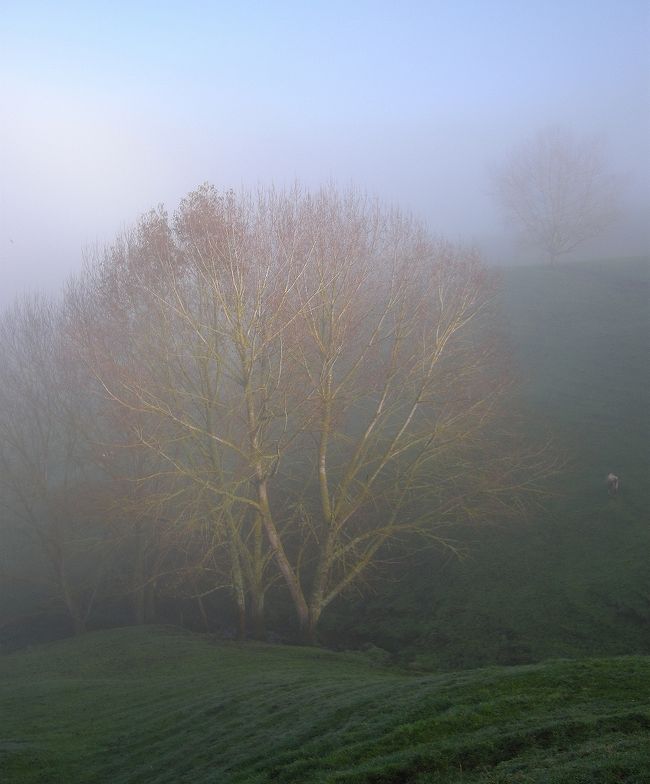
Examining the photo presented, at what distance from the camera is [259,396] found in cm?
2627

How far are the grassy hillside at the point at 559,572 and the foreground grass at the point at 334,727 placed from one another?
565 centimetres

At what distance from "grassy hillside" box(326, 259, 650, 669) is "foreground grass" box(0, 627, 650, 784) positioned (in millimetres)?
5652

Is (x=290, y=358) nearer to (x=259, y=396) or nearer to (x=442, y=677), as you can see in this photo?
(x=259, y=396)

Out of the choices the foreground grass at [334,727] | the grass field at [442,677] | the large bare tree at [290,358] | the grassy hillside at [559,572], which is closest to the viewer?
the foreground grass at [334,727]

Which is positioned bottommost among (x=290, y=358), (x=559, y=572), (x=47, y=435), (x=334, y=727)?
(x=559, y=572)

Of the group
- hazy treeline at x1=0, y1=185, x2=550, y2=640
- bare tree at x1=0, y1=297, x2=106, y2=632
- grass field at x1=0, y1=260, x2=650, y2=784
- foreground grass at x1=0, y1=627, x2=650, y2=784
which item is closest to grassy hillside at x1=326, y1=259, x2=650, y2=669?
grass field at x1=0, y1=260, x2=650, y2=784

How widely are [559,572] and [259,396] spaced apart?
12495 millimetres

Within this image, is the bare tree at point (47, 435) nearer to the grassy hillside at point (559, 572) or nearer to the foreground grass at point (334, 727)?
the grassy hillside at point (559, 572)

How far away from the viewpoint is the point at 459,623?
77.4ft

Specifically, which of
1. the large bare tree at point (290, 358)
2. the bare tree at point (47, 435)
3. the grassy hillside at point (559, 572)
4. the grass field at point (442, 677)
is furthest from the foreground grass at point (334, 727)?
the bare tree at point (47, 435)

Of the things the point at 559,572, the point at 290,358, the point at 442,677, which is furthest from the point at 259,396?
the point at 442,677

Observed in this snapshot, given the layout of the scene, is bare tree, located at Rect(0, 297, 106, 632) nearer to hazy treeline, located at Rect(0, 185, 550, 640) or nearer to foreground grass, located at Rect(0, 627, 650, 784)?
hazy treeline, located at Rect(0, 185, 550, 640)

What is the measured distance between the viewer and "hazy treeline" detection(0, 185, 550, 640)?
24.0m

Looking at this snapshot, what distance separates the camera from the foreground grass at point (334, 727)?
7441 millimetres
